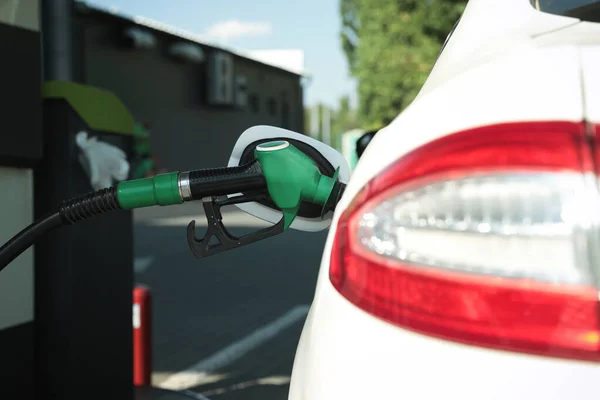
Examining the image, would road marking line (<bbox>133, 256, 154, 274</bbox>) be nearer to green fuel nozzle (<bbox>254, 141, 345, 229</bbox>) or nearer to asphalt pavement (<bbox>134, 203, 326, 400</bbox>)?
asphalt pavement (<bbox>134, 203, 326, 400</bbox>)

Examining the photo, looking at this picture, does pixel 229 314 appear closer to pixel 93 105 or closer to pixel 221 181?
pixel 93 105

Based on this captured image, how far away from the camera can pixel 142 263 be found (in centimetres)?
1002

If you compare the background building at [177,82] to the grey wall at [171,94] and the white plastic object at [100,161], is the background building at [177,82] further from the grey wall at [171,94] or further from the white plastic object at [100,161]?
the white plastic object at [100,161]

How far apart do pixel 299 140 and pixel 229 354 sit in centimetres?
371

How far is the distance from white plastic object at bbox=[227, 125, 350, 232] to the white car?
0.63 meters

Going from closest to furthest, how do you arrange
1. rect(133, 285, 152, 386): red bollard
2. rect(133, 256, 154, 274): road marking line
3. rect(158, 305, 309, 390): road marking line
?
1. rect(133, 285, 152, 386): red bollard
2. rect(158, 305, 309, 390): road marking line
3. rect(133, 256, 154, 274): road marking line

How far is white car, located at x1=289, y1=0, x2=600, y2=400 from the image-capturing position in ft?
2.80

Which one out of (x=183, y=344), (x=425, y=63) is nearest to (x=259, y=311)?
(x=183, y=344)

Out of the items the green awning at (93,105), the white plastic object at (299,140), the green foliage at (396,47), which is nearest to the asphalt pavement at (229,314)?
the white plastic object at (299,140)

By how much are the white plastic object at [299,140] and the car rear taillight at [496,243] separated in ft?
2.29

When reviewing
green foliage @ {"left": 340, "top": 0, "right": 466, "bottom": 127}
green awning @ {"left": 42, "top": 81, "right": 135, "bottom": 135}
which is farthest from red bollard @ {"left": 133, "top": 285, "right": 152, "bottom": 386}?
green foliage @ {"left": 340, "top": 0, "right": 466, "bottom": 127}

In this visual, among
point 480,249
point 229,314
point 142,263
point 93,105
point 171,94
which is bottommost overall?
point 229,314

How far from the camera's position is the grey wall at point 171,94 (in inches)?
969

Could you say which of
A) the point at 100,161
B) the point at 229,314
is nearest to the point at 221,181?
the point at 100,161
